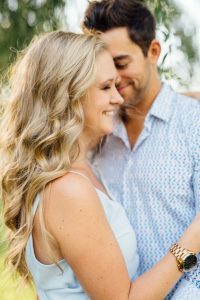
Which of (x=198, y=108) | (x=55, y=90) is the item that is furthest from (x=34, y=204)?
(x=198, y=108)

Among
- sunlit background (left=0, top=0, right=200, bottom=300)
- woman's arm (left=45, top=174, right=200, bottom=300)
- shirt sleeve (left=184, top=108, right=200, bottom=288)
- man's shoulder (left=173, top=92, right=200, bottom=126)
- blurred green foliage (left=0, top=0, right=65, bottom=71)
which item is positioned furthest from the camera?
blurred green foliage (left=0, top=0, right=65, bottom=71)

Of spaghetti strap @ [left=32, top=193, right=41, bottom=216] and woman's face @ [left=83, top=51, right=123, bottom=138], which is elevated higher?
woman's face @ [left=83, top=51, right=123, bottom=138]

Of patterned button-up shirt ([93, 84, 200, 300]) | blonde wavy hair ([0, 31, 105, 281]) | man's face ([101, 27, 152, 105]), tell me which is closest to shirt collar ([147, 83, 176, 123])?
patterned button-up shirt ([93, 84, 200, 300])

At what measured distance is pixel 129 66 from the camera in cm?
270

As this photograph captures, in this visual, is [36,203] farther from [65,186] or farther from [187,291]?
[187,291]

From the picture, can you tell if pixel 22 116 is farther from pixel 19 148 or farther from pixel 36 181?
pixel 36 181

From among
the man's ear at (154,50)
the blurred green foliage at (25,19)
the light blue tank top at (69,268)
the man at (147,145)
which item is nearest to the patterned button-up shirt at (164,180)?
the man at (147,145)

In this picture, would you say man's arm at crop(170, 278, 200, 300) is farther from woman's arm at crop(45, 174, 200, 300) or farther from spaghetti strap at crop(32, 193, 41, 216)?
spaghetti strap at crop(32, 193, 41, 216)

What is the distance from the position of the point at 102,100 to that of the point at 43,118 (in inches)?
10.0

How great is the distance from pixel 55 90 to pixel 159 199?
23.7 inches

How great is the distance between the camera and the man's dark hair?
271 cm

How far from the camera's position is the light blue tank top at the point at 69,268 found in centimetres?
216

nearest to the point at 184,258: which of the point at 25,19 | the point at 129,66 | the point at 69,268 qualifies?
the point at 69,268

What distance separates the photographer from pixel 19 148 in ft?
7.34
